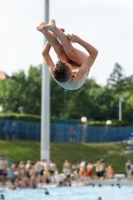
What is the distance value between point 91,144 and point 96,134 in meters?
3.22

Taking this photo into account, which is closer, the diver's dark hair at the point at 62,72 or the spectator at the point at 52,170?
the diver's dark hair at the point at 62,72

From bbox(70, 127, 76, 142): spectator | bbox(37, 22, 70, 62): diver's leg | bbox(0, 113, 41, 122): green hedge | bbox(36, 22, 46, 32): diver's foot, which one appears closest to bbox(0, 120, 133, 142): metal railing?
bbox(70, 127, 76, 142): spectator

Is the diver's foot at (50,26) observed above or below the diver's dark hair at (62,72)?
above

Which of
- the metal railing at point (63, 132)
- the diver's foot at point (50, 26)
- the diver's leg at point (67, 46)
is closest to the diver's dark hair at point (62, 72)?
the diver's leg at point (67, 46)

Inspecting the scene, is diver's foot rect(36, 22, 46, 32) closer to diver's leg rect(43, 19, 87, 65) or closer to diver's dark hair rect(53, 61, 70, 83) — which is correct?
diver's leg rect(43, 19, 87, 65)

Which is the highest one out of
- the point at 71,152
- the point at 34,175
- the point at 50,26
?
the point at 71,152

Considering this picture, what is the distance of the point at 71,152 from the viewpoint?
2202 inches

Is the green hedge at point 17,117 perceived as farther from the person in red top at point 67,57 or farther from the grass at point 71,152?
the person in red top at point 67,57

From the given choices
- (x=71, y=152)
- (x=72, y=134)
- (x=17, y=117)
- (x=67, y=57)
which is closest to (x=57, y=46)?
(x=67, y=57)

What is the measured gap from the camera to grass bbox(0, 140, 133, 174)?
51.2m

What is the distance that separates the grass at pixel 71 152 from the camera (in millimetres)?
51250

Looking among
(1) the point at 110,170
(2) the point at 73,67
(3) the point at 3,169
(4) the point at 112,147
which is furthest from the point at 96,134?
(2) the point at 73,67

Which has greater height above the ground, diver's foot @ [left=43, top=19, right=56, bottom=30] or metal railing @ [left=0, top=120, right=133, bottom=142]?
metal railing @ [left=0, top=120, right=133, bottom=142]

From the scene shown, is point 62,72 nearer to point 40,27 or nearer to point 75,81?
point 75,81
